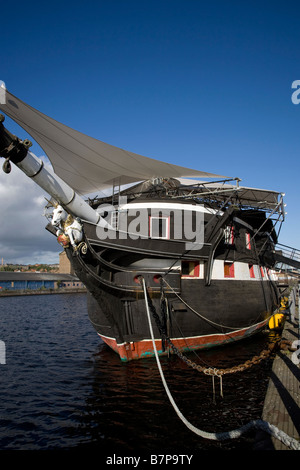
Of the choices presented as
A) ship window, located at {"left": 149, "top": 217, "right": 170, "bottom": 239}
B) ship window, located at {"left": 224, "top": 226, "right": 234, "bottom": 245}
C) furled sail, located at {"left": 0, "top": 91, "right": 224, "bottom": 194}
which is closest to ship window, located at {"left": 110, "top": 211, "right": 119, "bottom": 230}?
ship window, located at {"left": 149, "top": 217, "right": 170, "bottom": 239}

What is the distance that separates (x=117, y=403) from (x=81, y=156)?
1147cm

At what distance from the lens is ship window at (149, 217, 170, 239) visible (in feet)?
39.7

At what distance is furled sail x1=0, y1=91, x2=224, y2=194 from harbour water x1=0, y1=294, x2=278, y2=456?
A: 9982 millimetres

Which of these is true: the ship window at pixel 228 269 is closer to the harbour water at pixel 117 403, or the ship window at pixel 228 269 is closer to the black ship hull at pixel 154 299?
the black ship hull at pixel 154 299

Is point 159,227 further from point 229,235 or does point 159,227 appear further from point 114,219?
point 229,235

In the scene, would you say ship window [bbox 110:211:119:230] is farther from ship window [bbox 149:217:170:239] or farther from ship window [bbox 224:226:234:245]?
ship window [bbox 224:226:234:245]

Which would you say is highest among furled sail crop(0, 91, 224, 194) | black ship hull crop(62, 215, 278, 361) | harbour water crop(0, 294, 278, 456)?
furled sail crop(0, 91, 224, 194)

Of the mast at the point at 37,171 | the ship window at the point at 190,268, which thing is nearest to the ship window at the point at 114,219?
the mast at the point at 37,171

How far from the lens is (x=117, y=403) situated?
319 inches

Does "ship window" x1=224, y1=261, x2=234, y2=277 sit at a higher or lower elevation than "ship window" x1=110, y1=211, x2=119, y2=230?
lower

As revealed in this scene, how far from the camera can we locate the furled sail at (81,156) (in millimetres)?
11500

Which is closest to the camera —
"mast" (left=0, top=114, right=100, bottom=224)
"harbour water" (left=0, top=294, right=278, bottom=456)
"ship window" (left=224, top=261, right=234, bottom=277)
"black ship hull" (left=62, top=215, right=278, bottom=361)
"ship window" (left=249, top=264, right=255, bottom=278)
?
"harbour water" (left=0, top=294, right=278, bottom=456)

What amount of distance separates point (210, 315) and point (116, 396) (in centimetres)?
525
